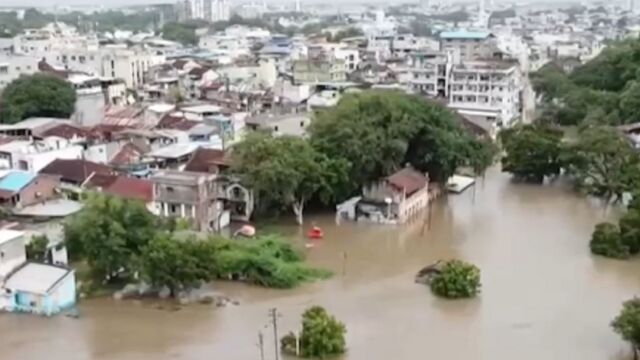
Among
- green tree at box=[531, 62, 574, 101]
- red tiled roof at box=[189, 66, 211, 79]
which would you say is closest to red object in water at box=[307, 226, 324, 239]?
red tiled roof at box=[189, 66, 211, 79]

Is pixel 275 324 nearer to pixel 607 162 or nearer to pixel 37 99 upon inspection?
pixel 607 162

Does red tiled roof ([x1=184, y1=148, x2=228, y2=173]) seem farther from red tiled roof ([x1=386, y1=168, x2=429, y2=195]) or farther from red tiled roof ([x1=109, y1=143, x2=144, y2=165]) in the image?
red tiled roof ([x1=386, y1=168, x2=429, y2=195])

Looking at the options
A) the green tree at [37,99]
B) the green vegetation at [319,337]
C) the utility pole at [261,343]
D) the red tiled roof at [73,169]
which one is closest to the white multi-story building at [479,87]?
the green tree at [37,99]

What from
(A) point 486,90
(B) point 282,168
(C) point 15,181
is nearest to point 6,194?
(C) point 15,181

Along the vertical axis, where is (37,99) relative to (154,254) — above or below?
above

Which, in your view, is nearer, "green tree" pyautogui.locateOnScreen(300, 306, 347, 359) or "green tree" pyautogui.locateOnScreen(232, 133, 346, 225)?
"green tree" pyautogui.locateOnScreen(300, 306, 347, 359)

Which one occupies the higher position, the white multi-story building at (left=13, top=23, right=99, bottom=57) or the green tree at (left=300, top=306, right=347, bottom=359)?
the white multi-story building at (left=13, top=23, right=99, bottom=57)
